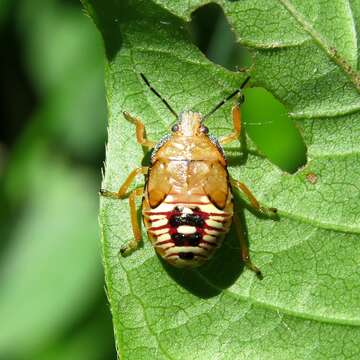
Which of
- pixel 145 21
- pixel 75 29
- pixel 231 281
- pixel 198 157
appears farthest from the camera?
pixel 75 29

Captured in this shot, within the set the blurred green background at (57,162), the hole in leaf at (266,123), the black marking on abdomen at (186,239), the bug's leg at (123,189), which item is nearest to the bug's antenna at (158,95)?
the bug's leg at (123,189)

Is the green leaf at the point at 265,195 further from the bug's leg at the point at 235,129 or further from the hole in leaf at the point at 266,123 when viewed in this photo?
the hole in leaf at the point at 266,123

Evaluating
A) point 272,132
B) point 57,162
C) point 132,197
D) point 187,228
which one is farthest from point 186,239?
point 57,162

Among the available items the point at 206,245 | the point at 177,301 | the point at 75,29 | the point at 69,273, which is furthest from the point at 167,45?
the point at 75,29

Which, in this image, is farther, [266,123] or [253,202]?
[266,123]

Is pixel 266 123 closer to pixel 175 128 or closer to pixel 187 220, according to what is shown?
pixel 175 128

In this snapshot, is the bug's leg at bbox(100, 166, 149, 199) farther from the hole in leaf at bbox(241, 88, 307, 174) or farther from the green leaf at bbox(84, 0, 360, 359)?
the hole in leaf at bbox(241, 88, 307, 174)

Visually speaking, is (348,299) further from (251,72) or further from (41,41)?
A: (41,41)
